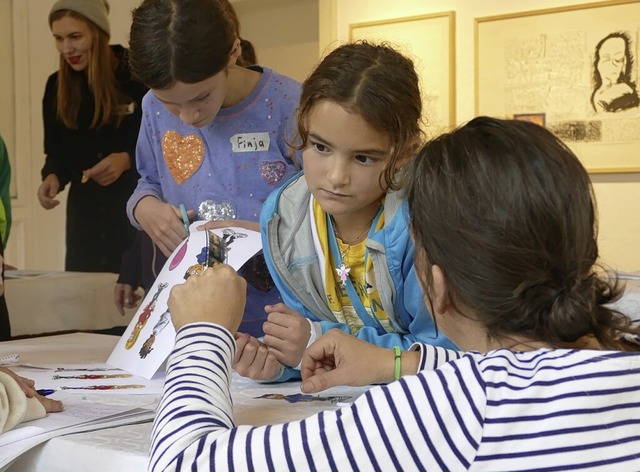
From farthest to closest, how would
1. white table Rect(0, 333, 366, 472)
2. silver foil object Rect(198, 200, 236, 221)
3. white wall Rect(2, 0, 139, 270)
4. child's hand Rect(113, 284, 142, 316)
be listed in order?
1. white wall Rect(2, 0, 139, 270)
2. child's hand Rect(113, 284, 142, 316)
3. silver foil object Rect(198, 200, 236, 221)
4. white table Rect(0, 333, 366, 472)

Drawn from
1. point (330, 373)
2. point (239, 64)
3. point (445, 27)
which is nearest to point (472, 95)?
point (445, 27)

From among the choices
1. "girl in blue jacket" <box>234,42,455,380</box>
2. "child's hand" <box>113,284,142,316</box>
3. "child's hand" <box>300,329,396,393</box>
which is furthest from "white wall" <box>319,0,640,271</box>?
"child's hand" <box>300,329,396,393</box>

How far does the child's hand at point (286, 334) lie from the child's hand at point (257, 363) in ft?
0.04

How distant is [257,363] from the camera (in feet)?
4.15

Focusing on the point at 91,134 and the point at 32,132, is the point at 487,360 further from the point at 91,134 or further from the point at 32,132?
the point at 32,132

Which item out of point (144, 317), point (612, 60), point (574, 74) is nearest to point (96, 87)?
point (574, 74)

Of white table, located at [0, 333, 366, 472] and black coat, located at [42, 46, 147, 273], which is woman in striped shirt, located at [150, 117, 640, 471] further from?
black coat, located at [42, 46, 147, 273]

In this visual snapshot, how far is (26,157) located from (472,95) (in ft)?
9.80

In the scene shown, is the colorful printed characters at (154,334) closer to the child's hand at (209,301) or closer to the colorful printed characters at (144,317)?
the colorful printed characters at (144,317)

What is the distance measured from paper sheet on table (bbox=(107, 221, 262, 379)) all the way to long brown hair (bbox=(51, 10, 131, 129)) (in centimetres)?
224

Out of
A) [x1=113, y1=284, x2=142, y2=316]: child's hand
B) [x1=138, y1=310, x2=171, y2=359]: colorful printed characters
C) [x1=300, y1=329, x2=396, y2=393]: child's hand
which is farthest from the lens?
[x1=113, y1=284, x2=142, y2=316]: child's hand

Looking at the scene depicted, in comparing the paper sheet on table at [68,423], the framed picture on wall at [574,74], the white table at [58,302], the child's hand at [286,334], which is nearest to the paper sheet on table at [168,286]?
the child's hand at [286,334]

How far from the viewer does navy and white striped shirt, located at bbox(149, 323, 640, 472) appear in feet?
2.25

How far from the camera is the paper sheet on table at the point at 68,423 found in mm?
967
